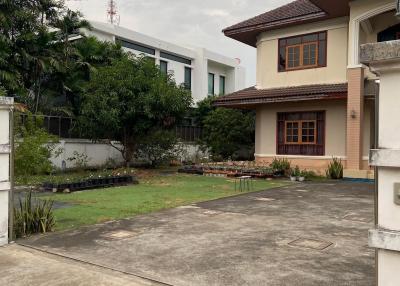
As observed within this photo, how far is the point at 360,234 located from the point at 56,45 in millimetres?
17249

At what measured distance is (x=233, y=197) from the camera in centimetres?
1170

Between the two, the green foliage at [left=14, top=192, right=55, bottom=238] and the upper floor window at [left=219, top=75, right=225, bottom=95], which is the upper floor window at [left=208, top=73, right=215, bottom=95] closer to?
the upper floor window at [left=219, top=75, right=225, bottom=95]

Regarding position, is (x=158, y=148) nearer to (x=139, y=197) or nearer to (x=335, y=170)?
(x=335, y=170)

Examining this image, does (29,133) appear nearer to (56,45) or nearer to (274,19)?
(56,45)

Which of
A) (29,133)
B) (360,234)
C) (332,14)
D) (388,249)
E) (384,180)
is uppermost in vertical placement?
(332,14)

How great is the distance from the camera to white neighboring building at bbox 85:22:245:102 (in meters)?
27.8

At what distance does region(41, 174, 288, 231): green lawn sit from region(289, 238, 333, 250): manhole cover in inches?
154

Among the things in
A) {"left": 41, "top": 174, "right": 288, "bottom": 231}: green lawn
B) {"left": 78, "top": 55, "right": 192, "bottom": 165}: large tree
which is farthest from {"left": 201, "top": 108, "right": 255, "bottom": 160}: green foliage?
{"left": 41, "top": 174, "right": 288, "bottom": 231}: green lawn

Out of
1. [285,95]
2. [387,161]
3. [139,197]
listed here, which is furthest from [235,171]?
[387,161]

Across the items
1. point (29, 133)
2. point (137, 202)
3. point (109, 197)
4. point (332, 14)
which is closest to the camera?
point (29, 133)

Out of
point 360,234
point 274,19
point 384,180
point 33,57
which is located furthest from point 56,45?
point 384,180

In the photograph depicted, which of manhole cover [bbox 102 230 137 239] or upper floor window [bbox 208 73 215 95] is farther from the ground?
upper floor window [bbox 208 73 215 95]

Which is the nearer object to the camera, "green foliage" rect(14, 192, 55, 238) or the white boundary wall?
"green foliage" rect(14, 192, 55, 238)

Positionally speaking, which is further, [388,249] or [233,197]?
[233,197]
